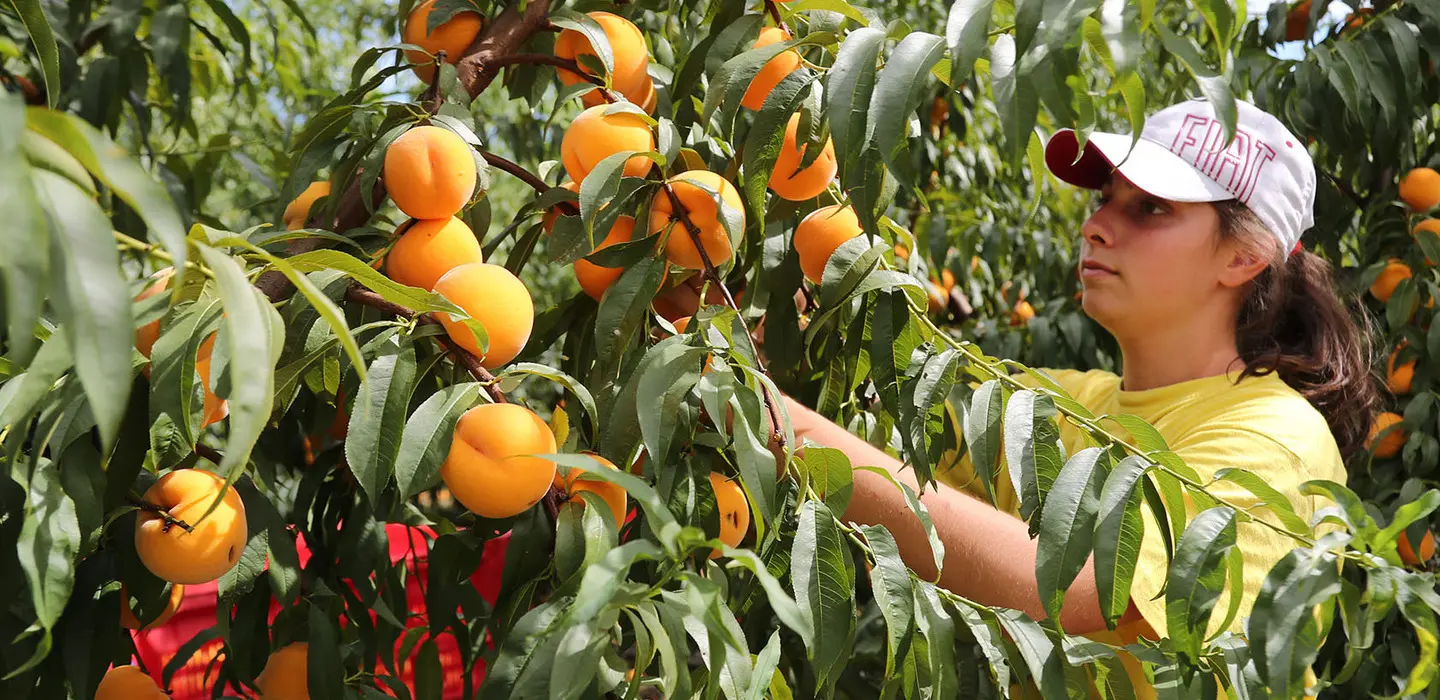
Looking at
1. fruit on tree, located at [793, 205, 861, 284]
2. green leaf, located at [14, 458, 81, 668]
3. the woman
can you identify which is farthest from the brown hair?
green leaf, located at [14, 458, 81, 668]

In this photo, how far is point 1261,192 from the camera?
1555 mm

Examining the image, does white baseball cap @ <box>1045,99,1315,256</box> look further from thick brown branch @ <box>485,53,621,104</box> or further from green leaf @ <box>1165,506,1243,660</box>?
green leaf @ <box>1165,506,1243,660</box>

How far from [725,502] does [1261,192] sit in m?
1.02

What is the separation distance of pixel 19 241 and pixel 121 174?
0.17 ft

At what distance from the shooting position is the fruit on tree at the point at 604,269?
0.93 metres

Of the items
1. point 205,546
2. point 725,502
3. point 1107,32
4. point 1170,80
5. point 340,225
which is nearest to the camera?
point 1107,32

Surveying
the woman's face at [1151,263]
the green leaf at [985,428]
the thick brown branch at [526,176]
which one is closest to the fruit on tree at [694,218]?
the thick brown branch at [526,176]

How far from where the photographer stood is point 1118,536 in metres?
0.76

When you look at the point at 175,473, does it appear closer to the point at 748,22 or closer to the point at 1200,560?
the point at 748,22

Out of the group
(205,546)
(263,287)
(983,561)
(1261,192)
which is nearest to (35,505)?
(205,546)

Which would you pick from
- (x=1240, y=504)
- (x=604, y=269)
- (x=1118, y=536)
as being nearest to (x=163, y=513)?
(x=604, y=269)

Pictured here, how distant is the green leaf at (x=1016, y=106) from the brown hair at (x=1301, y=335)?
99 cm

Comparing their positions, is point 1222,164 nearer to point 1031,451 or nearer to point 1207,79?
point 1031,451

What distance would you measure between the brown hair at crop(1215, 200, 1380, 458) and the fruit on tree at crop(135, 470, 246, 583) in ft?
4.00
